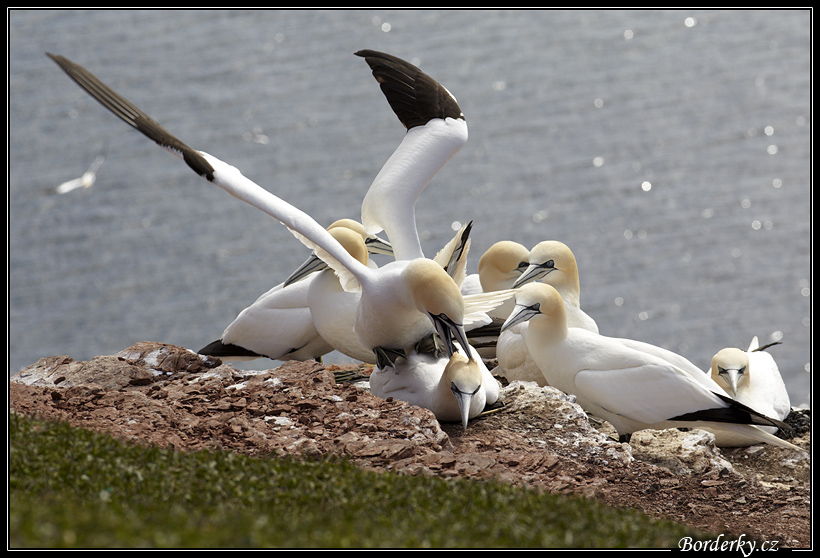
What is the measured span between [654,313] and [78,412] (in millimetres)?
9101

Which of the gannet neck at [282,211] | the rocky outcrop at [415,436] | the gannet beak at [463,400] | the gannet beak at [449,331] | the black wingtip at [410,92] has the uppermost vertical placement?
the black wingtip at [410,92]

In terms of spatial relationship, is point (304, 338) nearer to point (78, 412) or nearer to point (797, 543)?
point (78, 412)

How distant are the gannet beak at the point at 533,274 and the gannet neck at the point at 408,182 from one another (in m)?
0.86

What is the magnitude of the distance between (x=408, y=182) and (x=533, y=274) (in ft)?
4.14

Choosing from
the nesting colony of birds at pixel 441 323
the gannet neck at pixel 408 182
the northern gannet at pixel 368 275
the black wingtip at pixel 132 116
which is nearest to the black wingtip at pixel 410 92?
the nesting colony of birds at pixel 441 323

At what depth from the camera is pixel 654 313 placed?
1209 centimetres

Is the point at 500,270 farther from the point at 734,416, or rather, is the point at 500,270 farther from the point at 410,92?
the point at 734,416

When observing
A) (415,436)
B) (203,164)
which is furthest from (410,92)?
(415,436)

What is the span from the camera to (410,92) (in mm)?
7273

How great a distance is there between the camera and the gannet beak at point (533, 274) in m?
7.04

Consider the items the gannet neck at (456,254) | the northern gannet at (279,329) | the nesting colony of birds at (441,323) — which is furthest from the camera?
the northern gannet at (279,329)

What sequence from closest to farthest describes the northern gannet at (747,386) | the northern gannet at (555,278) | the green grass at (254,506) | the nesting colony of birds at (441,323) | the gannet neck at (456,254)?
the green grass at (254,506) → the nesting colony of birds at (441,323) → the gannet neck at (456,254) → the northern gannet at (747,386) → the northern gannet at (555,278)

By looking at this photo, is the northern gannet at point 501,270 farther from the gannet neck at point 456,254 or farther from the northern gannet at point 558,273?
the gannet neck at point 456,254

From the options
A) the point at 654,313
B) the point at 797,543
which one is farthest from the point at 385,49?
the point at 797,543
